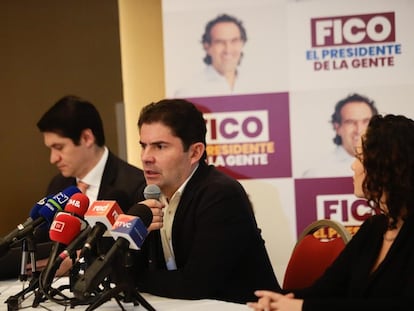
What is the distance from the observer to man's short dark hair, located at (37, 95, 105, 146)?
12.1 ft

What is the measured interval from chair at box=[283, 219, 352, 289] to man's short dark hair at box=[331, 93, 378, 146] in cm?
138

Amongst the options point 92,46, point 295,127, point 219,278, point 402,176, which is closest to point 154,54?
point 92,46

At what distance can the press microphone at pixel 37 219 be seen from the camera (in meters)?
2.18

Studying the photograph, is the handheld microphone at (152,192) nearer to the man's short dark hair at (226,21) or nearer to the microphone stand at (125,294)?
the microphone stand at (125,294)

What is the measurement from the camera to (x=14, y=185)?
15.8 feet

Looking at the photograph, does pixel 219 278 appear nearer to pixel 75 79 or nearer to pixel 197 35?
pixel 197 35

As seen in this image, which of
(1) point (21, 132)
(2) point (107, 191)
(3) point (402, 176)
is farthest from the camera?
(1) point (21, 132)

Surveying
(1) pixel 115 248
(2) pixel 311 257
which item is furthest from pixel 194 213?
(1) pixel 115 248

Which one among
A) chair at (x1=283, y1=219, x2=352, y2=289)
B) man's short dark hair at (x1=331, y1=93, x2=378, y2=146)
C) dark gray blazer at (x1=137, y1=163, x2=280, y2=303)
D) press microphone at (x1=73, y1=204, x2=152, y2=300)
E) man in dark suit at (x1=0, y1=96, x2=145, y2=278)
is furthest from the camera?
man's short dark hair at (x1=331, y1=93, x2=378, y2=146)

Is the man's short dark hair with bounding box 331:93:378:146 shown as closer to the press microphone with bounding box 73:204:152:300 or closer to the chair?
the chair

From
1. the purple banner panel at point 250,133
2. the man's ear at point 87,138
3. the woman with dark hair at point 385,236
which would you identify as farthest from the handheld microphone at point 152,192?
the purple banner panel at point 250,133

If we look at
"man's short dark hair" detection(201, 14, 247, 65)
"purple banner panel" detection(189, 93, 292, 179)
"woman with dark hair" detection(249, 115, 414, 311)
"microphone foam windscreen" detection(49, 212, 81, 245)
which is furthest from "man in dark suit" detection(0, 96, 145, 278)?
"woman with dark hair" detection(249, 115, 414, 311)

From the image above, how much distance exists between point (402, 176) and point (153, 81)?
111 inches

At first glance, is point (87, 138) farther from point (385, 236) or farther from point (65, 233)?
point (385, 236)
